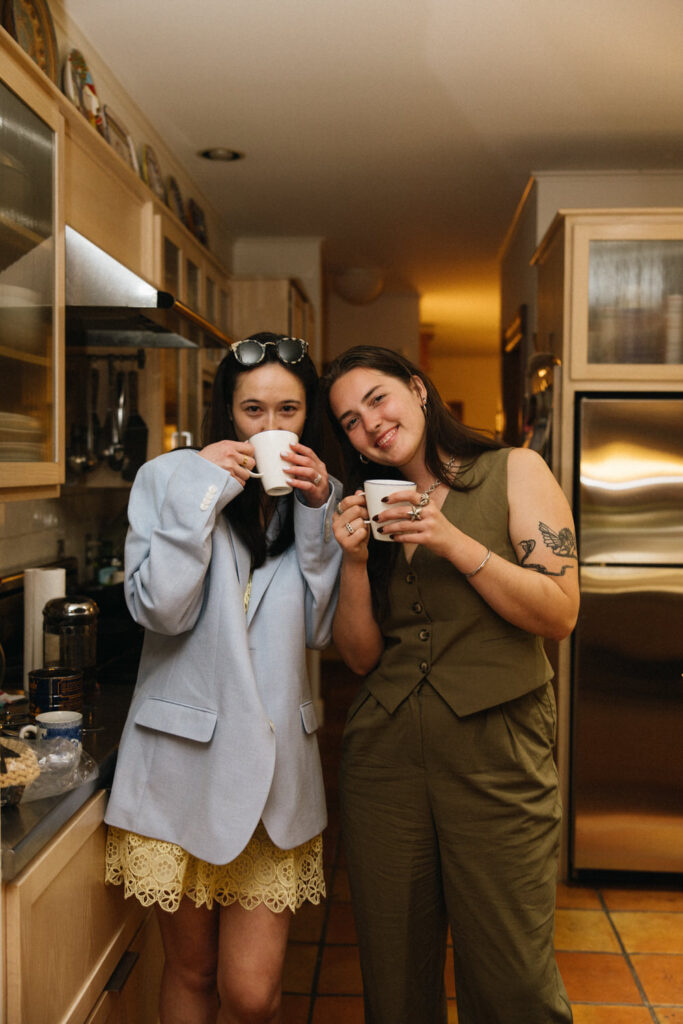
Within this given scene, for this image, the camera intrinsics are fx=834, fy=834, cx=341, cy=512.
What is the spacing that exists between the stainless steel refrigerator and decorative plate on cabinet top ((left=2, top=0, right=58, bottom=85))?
1.83 m

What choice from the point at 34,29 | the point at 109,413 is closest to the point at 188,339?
the point at 109,413

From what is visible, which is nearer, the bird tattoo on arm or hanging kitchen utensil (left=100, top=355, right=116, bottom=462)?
the bird tattoo on arm

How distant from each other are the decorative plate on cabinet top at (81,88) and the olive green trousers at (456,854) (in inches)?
71.6

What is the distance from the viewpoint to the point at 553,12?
2244mm

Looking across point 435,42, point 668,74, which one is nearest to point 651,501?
point 668,74

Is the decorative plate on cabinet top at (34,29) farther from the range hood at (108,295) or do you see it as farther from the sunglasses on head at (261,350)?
the sunglasses on head at (261,350)

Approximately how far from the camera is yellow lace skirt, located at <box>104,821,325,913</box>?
136cm

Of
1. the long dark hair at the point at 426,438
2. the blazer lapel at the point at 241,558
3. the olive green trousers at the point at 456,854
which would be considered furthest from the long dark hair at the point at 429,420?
the olive green trousers at the point at 456,854

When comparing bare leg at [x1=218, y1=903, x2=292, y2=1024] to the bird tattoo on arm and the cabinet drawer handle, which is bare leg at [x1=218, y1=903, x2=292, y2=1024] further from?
the bird tattoo on arm

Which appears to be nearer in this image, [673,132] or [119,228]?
[119,228]

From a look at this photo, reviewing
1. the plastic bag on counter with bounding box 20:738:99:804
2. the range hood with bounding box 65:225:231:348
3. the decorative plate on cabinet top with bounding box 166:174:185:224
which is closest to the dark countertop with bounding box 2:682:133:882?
the plastic bag on counter with bounding box 20:738:99:804

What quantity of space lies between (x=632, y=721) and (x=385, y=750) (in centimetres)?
160

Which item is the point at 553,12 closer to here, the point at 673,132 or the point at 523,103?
the point at 523,103

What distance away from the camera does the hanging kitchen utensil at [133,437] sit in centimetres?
257
